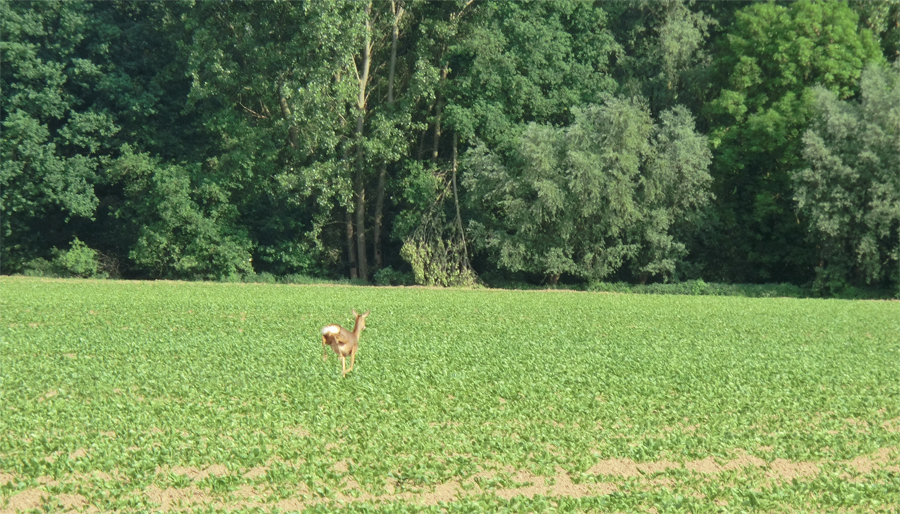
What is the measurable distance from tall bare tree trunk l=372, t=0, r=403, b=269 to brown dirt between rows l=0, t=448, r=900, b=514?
108ft

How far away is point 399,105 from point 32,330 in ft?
78.6

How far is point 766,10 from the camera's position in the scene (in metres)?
39.2

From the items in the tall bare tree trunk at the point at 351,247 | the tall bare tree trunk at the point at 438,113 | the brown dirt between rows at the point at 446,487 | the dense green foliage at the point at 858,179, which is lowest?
the brown dirt between rows at the point at 446,487

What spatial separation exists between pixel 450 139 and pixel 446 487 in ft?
117

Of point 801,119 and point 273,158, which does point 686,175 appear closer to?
point 801,119

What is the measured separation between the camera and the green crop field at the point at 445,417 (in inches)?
363

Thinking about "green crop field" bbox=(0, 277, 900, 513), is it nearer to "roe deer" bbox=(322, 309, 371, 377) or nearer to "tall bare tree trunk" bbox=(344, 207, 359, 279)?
"roe deer" bbox=(322, 309, 371, 377)

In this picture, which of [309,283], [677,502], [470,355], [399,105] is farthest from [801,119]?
[677,502]

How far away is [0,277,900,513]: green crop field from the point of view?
922 cm

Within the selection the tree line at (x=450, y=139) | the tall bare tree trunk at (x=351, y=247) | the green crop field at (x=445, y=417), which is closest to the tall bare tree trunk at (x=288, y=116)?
the tree line at (x=450, y=139)

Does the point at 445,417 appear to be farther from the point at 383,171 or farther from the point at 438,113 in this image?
the point at 383,171

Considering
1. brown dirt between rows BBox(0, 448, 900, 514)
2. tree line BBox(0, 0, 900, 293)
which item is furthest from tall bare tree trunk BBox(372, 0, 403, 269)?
brown dirt between rows BBox(0, 448, 900, 514)

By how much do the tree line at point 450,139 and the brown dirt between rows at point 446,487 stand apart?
27201mm

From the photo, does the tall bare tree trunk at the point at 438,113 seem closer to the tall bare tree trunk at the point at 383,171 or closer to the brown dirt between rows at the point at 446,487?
the tall bare tree trunk at the point at 383,171
